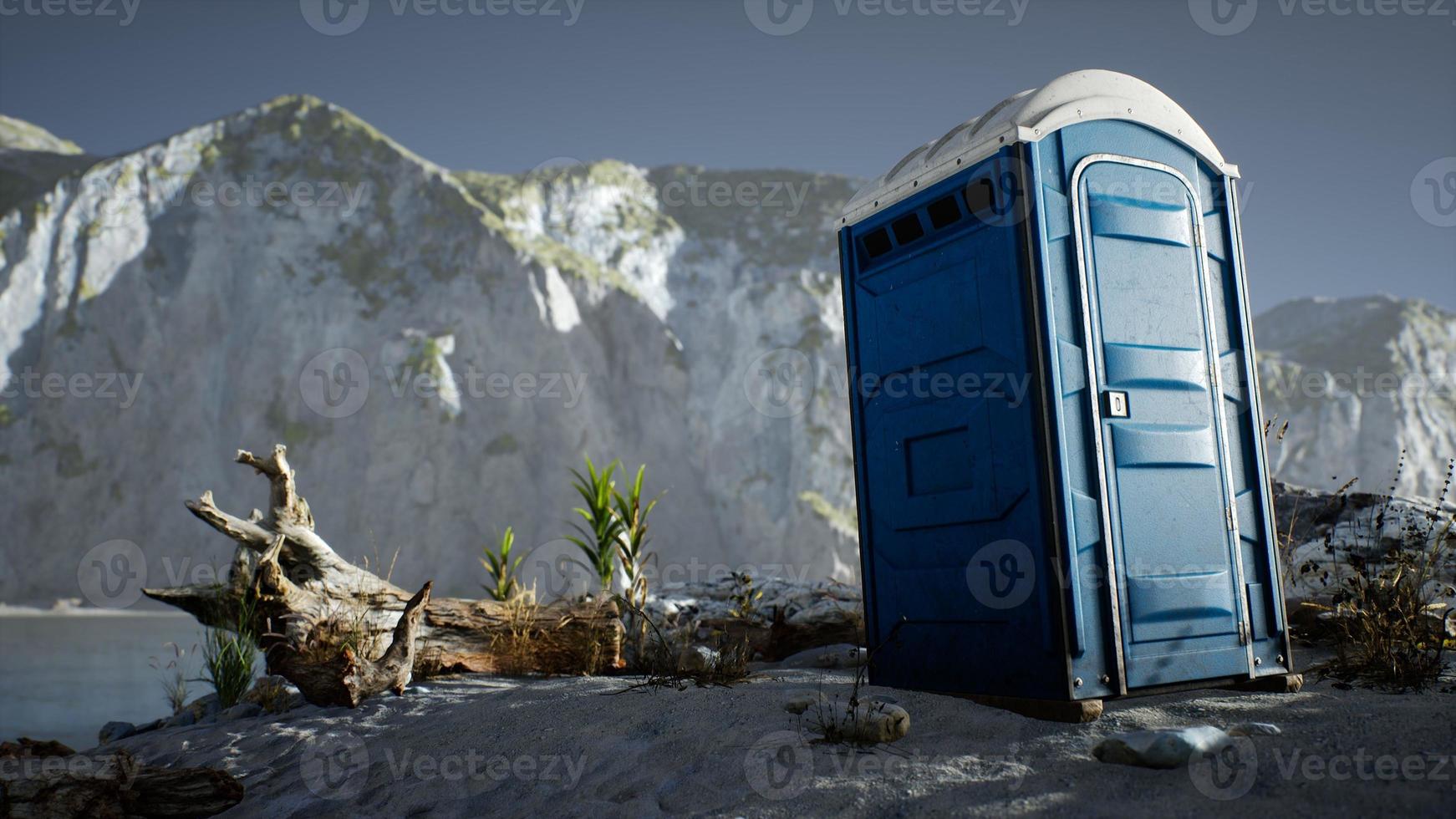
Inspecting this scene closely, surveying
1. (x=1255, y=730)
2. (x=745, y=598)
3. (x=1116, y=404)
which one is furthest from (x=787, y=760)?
(x=745, y=598)

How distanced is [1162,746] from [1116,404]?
1.48 metres

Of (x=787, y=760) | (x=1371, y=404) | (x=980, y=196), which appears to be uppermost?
(x=1371, y=404)

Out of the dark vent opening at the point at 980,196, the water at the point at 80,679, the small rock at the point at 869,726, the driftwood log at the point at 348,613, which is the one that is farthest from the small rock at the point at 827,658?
the water at the point at 80,679

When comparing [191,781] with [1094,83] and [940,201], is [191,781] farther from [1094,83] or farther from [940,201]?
[1094,83]

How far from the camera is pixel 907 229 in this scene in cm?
439

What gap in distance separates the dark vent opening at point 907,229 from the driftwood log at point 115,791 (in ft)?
12.4

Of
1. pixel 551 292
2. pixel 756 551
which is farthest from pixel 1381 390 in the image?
pixel 551 292

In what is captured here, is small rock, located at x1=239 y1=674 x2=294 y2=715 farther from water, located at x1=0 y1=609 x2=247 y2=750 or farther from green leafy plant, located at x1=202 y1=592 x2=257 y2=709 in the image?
water, located at x1=0 y1=609 x2=247 y2=750

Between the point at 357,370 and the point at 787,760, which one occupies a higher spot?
the point at 357,370

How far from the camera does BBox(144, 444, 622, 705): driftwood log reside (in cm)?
555

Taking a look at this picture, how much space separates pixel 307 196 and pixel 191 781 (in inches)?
1459

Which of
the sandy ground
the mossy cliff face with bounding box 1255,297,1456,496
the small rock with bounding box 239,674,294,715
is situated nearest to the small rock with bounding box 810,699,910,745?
the sandy ground

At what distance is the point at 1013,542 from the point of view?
3.69 metres

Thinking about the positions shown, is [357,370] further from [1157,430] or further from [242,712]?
[1157,430]
